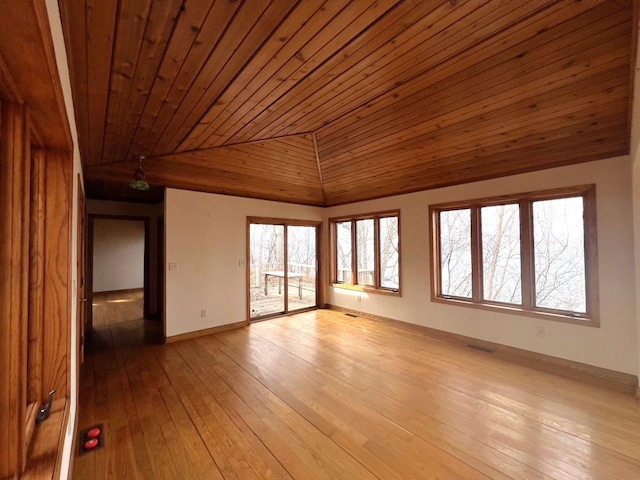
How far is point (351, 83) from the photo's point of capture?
2428mm

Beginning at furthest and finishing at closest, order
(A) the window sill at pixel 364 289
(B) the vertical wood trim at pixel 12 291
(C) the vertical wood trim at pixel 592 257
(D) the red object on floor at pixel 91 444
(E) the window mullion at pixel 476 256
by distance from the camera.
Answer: (A) the window sill at pixel 364 289 → (E) the window mullion at pixel 476 256 → (C) the vertical wood trim at pixel 592 257 → (D) the red object on floor at pixel 91 444 → (B) the vertical wood trim at pixel 12 291

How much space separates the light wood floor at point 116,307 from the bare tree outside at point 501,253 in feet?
20.8

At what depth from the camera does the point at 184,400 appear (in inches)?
104

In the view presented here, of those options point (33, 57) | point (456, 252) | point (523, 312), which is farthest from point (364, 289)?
point (33, 57)

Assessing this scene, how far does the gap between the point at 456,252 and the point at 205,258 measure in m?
4.01

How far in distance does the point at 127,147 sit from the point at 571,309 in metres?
5.35

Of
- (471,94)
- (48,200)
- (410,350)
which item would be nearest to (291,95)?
(471,94)

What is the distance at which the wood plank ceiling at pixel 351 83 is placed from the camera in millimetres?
1480

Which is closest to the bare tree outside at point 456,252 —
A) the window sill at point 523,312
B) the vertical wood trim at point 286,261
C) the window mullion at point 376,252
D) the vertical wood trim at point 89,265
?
the window sill at point 523,312

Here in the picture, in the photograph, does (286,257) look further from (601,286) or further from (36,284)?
(601,286)

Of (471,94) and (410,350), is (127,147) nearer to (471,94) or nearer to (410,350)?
(471,94)

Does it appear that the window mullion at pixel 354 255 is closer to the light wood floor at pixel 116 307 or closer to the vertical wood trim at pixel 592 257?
the vertical wood trim at pixel 592 257

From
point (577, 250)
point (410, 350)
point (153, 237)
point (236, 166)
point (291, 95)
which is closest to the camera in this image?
point (291, 95)

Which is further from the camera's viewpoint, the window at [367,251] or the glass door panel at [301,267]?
the glass door panel at [301,267]
